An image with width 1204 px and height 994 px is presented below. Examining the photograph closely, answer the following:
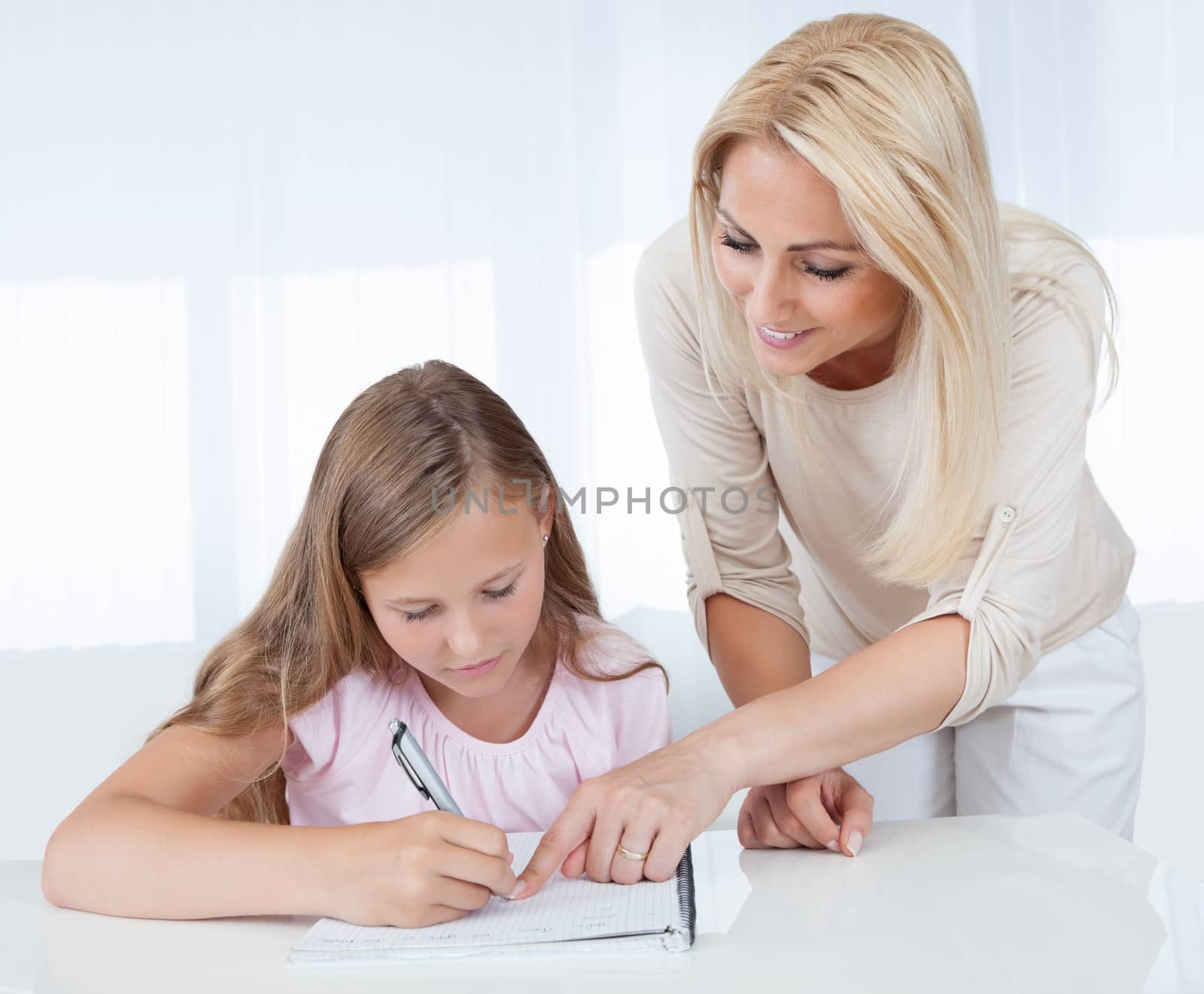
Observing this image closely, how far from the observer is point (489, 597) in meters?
1.12

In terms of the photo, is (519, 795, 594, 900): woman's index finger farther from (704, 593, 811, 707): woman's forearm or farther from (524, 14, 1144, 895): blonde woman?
(704, 593, 811, 707): woman's forearm

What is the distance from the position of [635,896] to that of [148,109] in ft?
10.2

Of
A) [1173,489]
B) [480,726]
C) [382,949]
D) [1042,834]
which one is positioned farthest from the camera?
[1173,489]

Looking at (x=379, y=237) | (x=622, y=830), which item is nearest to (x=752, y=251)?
(x=622, y=830)

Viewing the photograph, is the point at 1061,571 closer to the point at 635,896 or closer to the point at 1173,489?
the point at 635,896

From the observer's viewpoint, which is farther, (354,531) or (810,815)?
(354,531)

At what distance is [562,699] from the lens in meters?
1.27

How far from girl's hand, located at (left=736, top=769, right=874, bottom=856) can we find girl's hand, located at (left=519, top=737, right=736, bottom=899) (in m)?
0.11

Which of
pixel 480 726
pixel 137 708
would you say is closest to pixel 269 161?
pixel 137 708

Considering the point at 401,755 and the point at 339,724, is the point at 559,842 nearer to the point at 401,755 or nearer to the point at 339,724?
the point at 401,755

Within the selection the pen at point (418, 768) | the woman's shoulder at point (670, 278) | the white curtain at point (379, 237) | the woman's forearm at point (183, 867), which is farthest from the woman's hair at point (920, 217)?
the white curtain at point (379, 237)

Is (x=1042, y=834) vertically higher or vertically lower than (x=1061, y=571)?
lower

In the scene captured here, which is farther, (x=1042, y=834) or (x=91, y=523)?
(x=91, y=523)

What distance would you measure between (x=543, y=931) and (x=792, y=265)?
1.88ft
